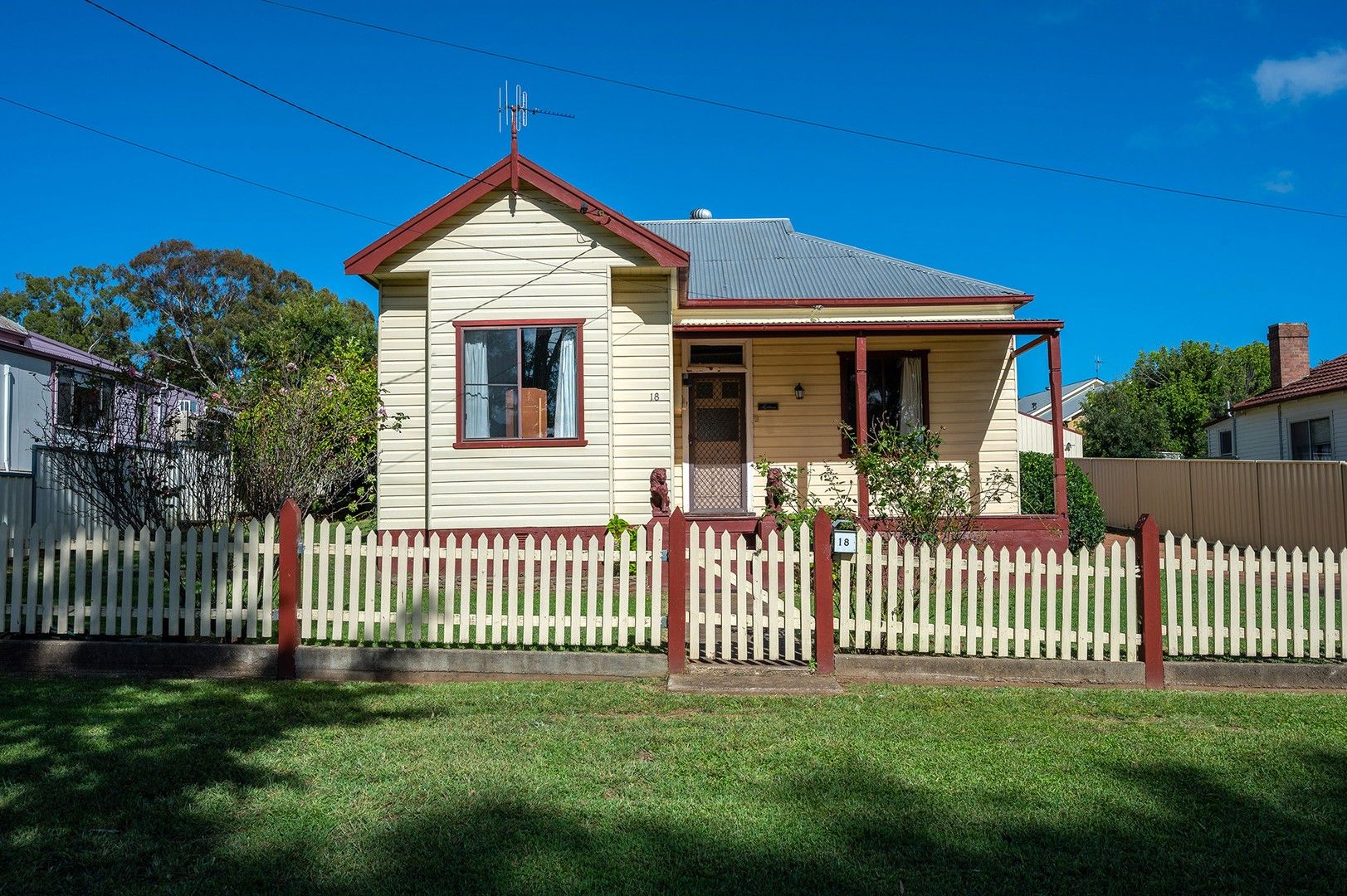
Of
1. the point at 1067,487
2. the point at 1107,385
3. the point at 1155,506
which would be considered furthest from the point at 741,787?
the point at 1107,385

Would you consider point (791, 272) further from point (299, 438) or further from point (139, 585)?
point (139, 585)

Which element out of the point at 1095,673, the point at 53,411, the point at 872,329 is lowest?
the point at 1095,673

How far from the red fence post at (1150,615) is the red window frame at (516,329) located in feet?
24.7

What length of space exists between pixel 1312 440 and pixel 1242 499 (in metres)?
5.89

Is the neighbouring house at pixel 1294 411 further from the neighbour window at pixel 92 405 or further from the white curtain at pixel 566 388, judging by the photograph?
the neighbour window at pixel 92 405

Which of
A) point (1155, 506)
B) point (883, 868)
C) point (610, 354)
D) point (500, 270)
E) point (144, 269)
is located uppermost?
point (144, 269)

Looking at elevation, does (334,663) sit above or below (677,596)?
below

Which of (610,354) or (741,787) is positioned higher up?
(610,354)

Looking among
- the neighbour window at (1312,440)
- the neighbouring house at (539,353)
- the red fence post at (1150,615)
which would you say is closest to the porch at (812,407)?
the neighbouring house at (539,353)

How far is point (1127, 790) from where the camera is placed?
5105 mm

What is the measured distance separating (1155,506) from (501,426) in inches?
627

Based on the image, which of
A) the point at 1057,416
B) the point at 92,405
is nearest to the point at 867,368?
the point at 1057,416

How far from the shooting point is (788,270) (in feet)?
61.1

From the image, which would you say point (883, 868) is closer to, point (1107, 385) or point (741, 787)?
point (741, 787)
